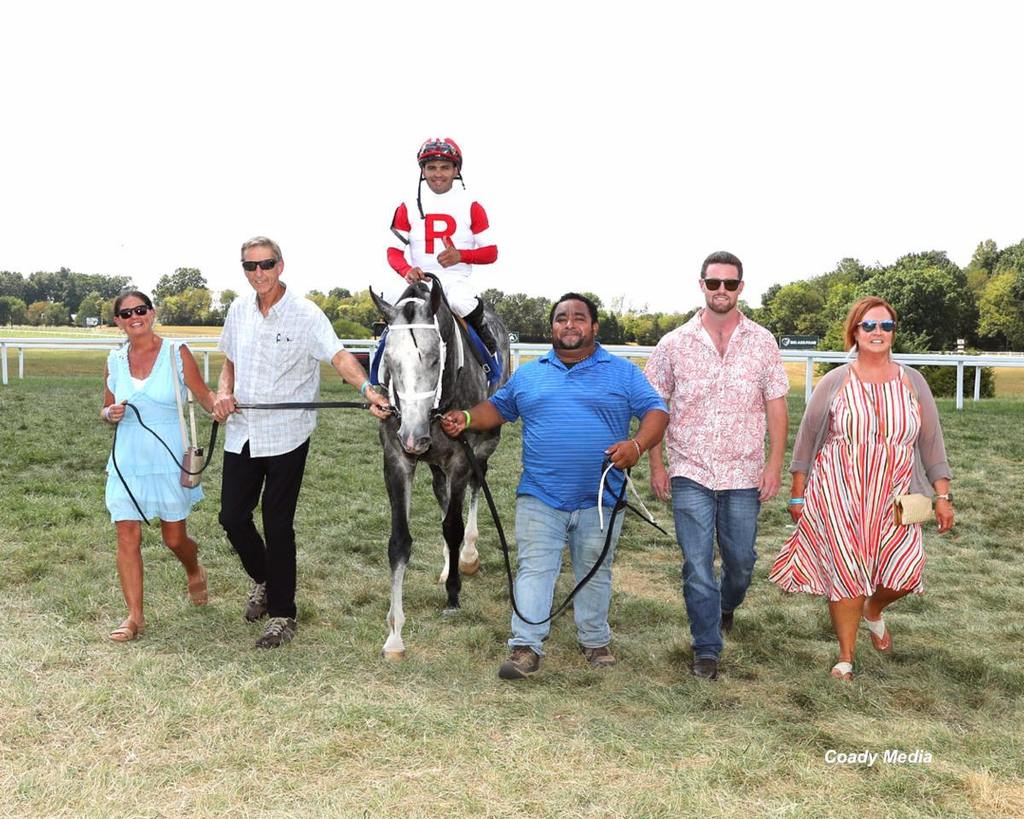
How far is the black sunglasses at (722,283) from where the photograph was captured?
15.6 ft

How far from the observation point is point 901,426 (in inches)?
185

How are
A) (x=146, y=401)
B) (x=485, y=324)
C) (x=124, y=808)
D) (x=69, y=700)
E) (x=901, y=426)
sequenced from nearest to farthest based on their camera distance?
(x=124, y=808) → (x=69, y=700) → (x=901, y=426) → (x=146, y=401) → (x=485, y=324)

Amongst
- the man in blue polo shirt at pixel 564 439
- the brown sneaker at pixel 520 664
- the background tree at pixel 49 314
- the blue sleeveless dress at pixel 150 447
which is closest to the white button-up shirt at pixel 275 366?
the blue sleeveless dress at pixel 150 447

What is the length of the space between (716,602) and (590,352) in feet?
4.77

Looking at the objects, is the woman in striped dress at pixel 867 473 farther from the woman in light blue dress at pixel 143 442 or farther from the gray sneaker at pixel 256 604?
the woman in light blue dress at pixel 143 442

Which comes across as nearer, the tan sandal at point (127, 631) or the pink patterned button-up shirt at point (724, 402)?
the pink patterned button-up shirt at point (724, 402)

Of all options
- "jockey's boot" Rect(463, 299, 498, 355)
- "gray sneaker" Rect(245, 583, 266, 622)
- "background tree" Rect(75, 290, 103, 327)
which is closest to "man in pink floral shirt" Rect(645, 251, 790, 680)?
"jockey's boot" Rect(463, 299, 498, 355)

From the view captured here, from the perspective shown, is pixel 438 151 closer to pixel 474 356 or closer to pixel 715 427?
pixel 474 356

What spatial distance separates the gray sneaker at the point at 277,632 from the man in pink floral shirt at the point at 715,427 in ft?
7.33

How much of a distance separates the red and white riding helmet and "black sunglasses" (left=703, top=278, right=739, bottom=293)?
2101 mm

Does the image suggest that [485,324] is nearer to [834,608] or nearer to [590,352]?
[590,352]

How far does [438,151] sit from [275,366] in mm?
1802

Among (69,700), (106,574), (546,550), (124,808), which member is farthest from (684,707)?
(106,574)

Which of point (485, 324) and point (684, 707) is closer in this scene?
point (684, 707)
